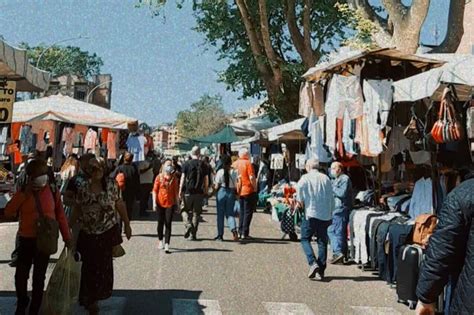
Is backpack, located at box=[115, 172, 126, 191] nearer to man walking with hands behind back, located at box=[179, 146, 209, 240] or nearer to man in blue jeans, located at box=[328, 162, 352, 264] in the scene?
man walking with hands behind back, located at box=[179, 146, 209, 240]

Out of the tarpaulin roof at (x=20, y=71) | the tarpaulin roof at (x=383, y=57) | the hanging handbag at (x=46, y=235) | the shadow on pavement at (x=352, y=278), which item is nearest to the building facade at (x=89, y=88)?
the tarpaulin roof at (x=383, y=57)

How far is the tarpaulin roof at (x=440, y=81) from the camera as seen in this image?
281 inches

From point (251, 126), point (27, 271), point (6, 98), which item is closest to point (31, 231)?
point (27, 271)

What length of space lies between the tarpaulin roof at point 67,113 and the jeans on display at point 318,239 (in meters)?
6.11

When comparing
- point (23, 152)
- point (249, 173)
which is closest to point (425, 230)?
point (249, 173)

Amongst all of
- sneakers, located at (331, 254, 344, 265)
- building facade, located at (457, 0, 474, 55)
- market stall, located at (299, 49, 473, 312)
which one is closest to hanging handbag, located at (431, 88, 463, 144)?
market stall, located at (299, 49, 473, 312)

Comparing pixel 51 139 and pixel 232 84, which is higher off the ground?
pixel 232 84

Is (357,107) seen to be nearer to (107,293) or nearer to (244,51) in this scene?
(107,293)

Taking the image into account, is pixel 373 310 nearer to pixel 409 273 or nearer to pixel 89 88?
pixel 409 273

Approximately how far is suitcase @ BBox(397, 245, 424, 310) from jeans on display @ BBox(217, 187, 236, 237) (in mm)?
6088

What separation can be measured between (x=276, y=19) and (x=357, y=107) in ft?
58.3

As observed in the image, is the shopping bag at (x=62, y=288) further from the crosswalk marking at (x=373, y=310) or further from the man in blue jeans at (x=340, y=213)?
the man in blue jeans at (x=340, y=213)

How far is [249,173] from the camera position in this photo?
13312 millimetres

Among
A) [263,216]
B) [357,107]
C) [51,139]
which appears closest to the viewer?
[357,107]
